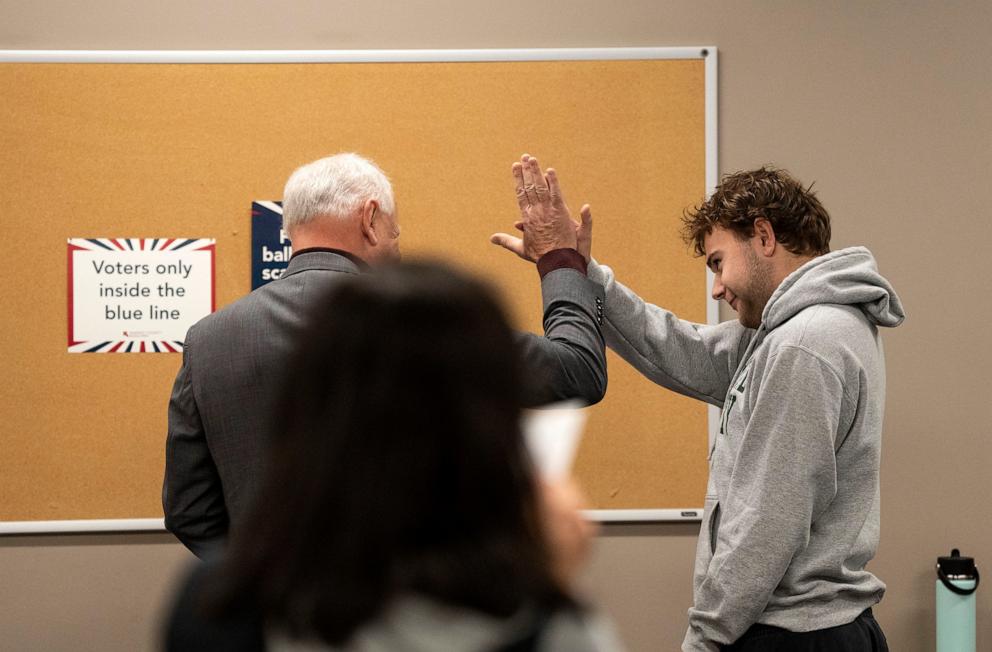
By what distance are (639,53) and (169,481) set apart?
1.73 m

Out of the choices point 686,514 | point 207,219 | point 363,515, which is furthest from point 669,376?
point 363,515

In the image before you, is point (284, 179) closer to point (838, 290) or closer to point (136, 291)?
point (136, 291)

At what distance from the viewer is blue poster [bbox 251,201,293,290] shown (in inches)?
102

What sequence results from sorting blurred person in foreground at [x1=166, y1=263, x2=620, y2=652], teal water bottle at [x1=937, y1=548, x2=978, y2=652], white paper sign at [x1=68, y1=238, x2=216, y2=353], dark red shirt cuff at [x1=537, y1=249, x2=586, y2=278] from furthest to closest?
white paper sign at [x1=68, y1=238, x2=216, y2=353], teal water bottle at [x1=937, y1=548, x2=978, y2=652], dark red shirt cuff at [x1=537, y1=249, x2=586, y2=278], blurred person in foreground at [x1=166, y1=263, x2=620, y2=652]

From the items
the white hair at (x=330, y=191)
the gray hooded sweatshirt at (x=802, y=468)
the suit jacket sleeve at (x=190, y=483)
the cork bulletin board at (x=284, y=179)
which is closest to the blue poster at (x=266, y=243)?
the cork bulletin board at (x=284, y=179)

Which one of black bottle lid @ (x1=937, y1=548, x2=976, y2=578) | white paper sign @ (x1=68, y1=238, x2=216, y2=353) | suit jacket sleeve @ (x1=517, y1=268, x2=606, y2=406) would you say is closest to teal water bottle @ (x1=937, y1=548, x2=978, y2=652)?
black bottle lid @ (x1=937, y1=548, x2=976, y2=578)

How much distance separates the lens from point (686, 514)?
262 cm

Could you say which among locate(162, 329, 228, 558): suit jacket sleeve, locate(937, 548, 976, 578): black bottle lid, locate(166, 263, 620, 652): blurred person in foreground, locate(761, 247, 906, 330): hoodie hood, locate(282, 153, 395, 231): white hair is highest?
locate(282, 153, 395, 231): white hair

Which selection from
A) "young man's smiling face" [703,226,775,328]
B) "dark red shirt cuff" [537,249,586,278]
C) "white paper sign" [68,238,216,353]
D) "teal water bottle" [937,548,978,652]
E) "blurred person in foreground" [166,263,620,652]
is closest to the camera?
"blurred person in foreground" [166,263,620,652]

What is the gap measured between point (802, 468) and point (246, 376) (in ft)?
3.01

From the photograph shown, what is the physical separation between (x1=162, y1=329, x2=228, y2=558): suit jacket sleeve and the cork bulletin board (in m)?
1.04

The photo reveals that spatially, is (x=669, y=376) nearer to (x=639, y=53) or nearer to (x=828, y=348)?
(x=828, y=348)

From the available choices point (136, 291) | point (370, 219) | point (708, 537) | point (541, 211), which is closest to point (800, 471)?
point (708, 537)

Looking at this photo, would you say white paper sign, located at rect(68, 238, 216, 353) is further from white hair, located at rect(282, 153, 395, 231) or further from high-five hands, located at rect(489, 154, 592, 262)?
high-five hands, located at rect(489, 154, 592, 262)
